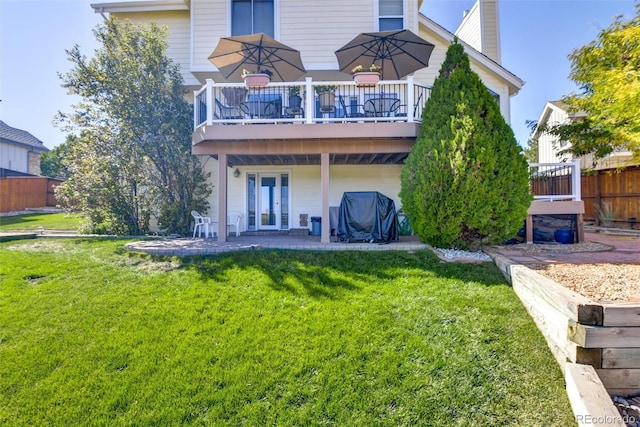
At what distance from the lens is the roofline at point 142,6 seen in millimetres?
10461

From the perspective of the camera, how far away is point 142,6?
34.7 ft

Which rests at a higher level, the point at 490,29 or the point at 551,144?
the point at 490,29

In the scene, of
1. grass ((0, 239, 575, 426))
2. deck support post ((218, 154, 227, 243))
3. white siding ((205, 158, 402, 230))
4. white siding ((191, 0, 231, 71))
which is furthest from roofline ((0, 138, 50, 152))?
grass ((0, 239, 575, 426))

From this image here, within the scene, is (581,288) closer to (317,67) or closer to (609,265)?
(609,265)

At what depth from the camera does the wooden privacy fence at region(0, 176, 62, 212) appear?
53.2 feet

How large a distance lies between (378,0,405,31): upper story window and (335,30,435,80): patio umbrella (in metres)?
1.85

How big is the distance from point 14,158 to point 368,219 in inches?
1092

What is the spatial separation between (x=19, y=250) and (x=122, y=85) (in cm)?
491

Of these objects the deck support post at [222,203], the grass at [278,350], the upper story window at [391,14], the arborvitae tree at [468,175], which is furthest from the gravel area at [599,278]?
the upper story window at [391,14]

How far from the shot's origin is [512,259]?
5.20 meters

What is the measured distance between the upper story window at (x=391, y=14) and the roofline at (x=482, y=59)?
2.59ft

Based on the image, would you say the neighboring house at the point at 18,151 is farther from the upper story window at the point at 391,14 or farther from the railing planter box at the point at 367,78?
the railing planter box at the point at 367,78

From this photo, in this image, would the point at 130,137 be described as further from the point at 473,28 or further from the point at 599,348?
the point at 473,28

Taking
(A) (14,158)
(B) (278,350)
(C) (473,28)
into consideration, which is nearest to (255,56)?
(B) (278,350)
